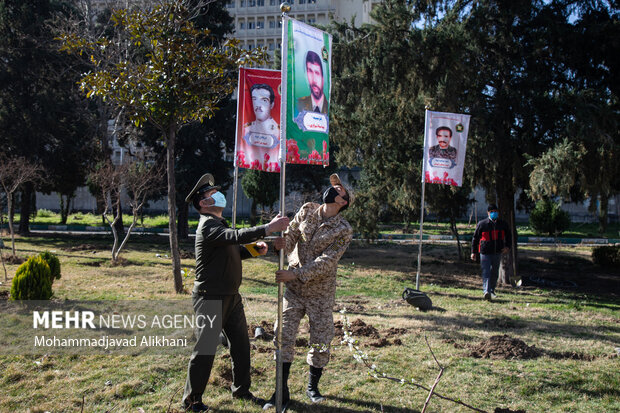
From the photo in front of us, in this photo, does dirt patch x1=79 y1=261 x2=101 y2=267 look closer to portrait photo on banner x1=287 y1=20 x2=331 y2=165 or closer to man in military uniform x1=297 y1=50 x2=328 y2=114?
portrait photo on banner x1=287 y1=20 x2=331 y2=165

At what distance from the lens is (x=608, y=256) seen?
17172mm

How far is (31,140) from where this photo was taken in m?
23.4

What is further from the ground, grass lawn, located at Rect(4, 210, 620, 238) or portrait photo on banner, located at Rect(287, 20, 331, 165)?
portrait photo on banner, located at Rect(287, 20, 331, 165)

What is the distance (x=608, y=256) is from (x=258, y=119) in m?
15.2

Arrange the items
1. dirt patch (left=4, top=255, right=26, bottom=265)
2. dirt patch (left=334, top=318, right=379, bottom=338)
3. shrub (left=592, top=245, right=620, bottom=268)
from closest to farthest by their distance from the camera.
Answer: dirt patch (left=334, top=318, right=379, bottom=338) < dirt patch (left=4, top=255, right=26, bottom=265) < shrub (left=592, top=245, right=620, bottom=268)

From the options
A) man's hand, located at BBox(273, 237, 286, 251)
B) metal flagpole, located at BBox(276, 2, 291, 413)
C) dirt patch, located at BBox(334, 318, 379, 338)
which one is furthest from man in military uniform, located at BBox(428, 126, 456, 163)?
man's hand, located at BBox(273, 237, 286, 251)

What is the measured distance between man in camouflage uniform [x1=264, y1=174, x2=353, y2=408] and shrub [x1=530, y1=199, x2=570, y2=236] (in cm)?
2520

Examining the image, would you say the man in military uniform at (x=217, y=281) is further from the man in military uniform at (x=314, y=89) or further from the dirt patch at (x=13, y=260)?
the dirt patch at (x=13, y=260)

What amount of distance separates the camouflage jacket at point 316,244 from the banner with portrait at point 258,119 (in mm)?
3627

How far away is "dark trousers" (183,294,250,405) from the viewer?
13.1 feet

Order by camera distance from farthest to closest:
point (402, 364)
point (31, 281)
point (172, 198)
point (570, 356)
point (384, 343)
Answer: point (172, 198) → point (31, 281) → point (384, 343) → point (570, 356) → point (402, 364)

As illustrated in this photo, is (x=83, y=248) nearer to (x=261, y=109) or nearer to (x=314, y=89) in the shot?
(x=261, y=109)

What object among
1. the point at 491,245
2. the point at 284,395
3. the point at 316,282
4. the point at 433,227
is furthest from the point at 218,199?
the point at 433,227

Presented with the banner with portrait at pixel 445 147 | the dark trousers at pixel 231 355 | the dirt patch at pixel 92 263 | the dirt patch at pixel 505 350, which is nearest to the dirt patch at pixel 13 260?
the dirt patch at pixel 92 263
